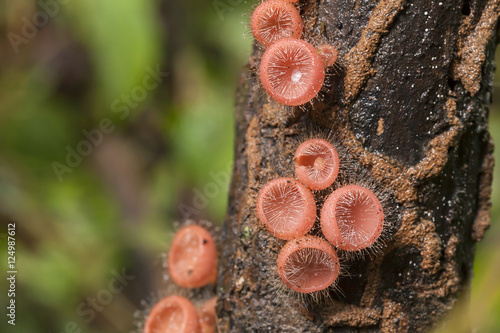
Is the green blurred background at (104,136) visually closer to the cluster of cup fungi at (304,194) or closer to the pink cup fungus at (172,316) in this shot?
the pink cup fungus at (172,316)

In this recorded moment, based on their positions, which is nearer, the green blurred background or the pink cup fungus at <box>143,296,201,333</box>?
the pink cup fungus at <box>143,296,201,333</box>

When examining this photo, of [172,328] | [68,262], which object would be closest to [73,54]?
[68,262]

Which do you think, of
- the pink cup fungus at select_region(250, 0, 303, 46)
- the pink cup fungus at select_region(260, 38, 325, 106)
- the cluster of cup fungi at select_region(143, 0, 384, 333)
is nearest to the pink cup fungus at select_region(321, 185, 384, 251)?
the cluster of cup fungi at select_region(143, 0, 384, 333)

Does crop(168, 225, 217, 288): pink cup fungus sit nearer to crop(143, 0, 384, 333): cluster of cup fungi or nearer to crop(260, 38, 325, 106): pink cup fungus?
crop(143, 0, 384, 333): cluster of cup fungi

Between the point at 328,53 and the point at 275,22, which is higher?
the point at 275,22

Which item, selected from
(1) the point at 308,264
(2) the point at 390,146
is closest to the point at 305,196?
(1) the point at 308,264

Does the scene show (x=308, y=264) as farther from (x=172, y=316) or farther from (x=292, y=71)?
(x=172, y=316)
